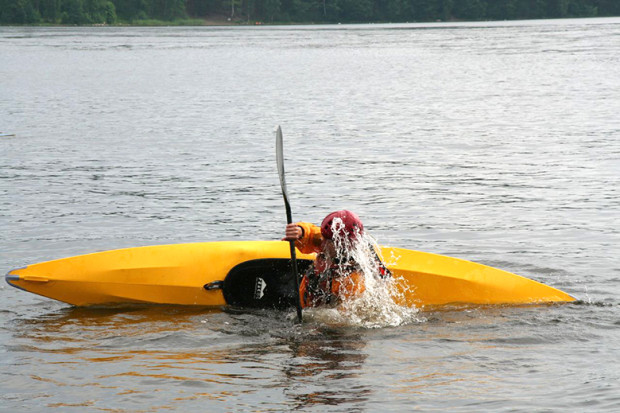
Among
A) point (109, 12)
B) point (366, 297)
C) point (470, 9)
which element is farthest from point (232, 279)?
point (470, 9)

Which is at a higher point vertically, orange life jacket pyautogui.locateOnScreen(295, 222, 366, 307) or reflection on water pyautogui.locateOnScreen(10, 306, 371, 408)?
orange life jacket pyautogui.locateOnScreen(295, 222, 366, 307)

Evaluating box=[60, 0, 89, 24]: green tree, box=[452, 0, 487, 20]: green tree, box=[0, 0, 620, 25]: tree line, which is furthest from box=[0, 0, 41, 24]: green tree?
box=[452, 0, 487, 20]: green tree

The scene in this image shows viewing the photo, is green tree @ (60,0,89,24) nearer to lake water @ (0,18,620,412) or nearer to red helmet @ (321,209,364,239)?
lake water @ (0,18,620,412)

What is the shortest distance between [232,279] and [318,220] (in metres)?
3.69

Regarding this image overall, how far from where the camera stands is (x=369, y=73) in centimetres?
4031

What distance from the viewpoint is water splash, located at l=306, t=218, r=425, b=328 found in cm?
719

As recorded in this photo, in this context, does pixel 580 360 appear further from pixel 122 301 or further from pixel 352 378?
pixel 122 301

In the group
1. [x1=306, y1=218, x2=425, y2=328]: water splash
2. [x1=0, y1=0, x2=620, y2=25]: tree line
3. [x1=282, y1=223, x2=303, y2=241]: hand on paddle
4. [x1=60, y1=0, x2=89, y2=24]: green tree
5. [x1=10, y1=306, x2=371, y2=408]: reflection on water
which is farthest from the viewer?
[x1=0, y1=0, x2=620, y2=25]: tree line

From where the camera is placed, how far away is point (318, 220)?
11578 mm

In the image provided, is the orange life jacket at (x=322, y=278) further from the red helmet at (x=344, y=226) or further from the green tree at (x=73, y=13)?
the green tree at (x=73, y=13)

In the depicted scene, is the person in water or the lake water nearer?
the lake water

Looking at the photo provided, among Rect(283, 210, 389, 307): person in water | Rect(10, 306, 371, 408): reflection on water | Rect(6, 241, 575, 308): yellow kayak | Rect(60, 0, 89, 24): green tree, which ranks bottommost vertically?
Rect(10, 306, 371, 408): reflection on water

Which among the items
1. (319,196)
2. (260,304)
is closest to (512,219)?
(319,196)

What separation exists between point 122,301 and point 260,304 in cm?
128
